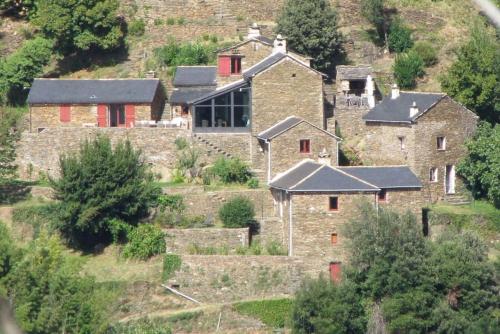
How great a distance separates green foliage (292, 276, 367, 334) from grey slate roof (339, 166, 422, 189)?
187 inches

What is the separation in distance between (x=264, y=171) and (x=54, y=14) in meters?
11.8

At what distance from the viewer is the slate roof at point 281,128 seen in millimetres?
30381

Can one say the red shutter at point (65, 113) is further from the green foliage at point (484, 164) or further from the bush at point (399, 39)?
the green foliage at point (484, 164)

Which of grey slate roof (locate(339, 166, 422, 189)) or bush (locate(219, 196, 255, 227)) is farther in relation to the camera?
grey slate roof (locate(339, 166, 422, 189))

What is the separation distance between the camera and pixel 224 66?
3438 cm

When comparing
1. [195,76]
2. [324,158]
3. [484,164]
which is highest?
[195,76]

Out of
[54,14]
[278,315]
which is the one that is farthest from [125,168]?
[54,14]

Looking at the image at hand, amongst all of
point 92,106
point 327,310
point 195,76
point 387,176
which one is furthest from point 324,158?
point 92,106

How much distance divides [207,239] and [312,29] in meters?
11.9

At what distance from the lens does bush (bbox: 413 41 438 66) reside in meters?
38.2

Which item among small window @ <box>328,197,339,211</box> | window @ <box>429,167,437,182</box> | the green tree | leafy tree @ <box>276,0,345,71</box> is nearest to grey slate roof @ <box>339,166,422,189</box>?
small window @ <box>328,197,339,211</box>

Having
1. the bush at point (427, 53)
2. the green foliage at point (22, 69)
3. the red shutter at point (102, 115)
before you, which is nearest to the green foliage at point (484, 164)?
the bush at point (427, 53)

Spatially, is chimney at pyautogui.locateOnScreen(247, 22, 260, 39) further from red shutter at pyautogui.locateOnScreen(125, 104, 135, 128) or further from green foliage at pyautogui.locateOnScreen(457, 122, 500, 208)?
green foliage at pyautogui.locateOnScreen(457, 122, 500, 208)

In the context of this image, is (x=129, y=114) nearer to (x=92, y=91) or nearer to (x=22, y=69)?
(x=92, y=91)
